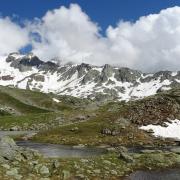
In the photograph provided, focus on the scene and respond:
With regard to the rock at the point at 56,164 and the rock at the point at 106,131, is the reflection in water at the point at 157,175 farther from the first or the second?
the rock at the point at 106,131

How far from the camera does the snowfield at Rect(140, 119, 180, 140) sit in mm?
108500

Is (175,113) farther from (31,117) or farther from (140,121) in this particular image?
(31,117)

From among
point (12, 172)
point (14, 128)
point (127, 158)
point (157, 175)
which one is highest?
point (14, 128)

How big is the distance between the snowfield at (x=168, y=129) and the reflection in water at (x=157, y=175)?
54743 mm

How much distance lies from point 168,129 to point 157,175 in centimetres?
6193

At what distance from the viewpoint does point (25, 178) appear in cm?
4294

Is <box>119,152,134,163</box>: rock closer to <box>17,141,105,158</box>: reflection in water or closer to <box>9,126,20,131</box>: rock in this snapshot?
<box>17,141,105,158</box>: reflection in water

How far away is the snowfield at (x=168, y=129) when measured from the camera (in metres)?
108

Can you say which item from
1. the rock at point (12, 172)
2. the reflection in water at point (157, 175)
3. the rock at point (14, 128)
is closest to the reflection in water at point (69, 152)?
the reflection in water at point (157, 175)

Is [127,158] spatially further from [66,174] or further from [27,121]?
[27,121]

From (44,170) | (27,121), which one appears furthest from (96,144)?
(27,121)

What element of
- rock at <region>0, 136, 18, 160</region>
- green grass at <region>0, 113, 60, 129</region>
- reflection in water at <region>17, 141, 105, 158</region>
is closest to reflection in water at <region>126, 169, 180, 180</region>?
rock at <region>0, 136, 18, 160</region>

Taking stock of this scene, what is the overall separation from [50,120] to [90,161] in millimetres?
94543

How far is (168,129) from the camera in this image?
111688 millimetres
